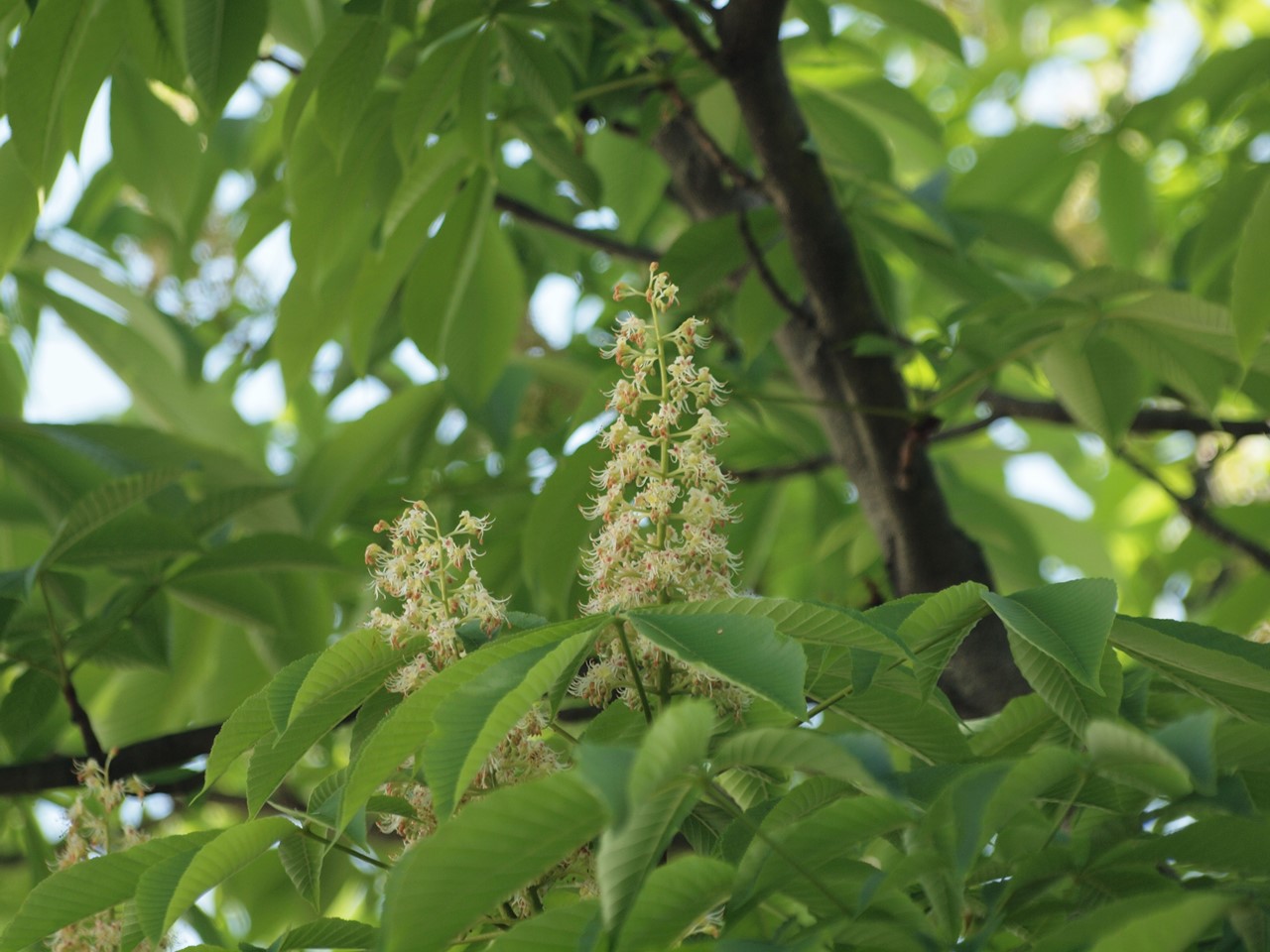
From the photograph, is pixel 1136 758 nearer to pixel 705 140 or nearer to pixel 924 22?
pixel 705 140

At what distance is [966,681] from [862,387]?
510 mm

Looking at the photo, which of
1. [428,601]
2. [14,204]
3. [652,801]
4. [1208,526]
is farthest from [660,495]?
[1208,526]

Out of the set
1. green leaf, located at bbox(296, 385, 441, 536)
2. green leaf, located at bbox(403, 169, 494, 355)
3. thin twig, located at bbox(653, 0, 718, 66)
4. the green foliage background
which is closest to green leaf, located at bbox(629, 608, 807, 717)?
the green foliage background

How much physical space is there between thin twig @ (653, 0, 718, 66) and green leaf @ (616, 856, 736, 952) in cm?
135

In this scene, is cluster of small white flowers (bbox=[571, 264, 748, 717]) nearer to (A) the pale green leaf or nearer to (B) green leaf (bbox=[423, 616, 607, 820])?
(B) green leaf (bbox=[423, 616, 607, 820])

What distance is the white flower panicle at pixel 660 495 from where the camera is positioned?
1140 millimetres

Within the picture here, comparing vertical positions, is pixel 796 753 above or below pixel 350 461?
below

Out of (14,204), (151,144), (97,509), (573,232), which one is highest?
(151,144)

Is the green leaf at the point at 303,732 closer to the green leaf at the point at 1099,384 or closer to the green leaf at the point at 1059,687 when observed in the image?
the green leaf at the point at 1059,687

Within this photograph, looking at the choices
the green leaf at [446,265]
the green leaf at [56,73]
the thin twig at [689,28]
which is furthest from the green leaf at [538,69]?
the green leaf at [56,73]

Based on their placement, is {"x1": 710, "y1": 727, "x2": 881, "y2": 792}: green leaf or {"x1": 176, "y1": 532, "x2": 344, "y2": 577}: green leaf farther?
{"x1": 176, "y1": 532, "x2": 344, "y2": 577}: green leaf

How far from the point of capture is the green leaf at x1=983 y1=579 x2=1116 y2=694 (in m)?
0.96

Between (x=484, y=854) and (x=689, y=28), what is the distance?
55.9 inches

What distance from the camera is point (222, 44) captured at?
1772mm
